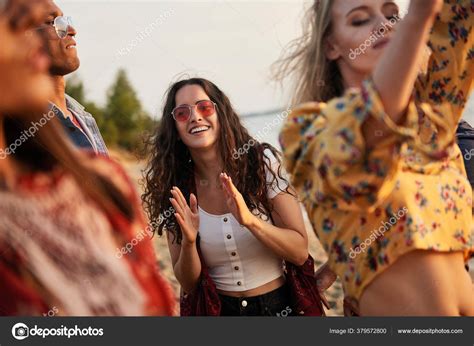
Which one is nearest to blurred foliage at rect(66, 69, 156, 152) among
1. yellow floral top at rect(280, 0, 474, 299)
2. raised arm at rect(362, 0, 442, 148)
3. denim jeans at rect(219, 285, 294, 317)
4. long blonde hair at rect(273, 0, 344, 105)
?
denim jeans at rect(219, 285, 294, 317)

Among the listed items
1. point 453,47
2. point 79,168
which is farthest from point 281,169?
point 453,47

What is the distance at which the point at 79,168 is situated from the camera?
4.87 ft

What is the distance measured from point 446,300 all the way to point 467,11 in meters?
0.47

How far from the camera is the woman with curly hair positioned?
1848mm

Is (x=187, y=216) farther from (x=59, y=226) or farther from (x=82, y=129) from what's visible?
(x=59, y=226)

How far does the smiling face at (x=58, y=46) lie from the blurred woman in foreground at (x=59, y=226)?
0.28m

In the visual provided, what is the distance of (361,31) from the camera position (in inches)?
45.0

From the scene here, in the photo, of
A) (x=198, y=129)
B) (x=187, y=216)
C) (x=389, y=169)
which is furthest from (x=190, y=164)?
(x=389, y=169)

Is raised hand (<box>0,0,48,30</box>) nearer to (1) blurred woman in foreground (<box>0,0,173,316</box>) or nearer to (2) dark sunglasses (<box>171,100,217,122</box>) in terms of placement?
(1) blurred woman in foreground (<box>0,0,173,316</box>)

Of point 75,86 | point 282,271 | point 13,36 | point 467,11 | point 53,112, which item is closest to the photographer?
point 467,11

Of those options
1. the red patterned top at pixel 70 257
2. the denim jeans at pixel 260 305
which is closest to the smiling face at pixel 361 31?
the red patterned top at pixel 70 257

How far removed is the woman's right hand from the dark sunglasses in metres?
0.29

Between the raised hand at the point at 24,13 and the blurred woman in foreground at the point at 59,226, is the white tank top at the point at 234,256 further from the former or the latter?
the raised hand at the point at 24,13
